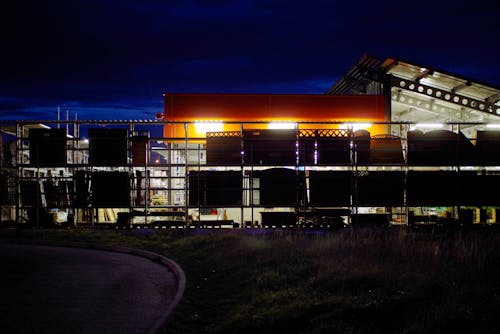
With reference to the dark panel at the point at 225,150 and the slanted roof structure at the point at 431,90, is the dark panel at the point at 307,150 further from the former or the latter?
the slanted roof structure at the point at 431,90

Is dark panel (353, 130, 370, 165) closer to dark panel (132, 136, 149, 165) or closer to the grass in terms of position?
the grass

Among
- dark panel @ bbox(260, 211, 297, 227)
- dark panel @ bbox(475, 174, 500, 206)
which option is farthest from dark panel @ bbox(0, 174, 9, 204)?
dark panel @ bbox(475, 174, 500, 206)

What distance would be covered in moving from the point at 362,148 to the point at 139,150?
7.00m

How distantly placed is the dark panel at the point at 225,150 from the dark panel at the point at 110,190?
2.77m

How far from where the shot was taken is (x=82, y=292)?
8.70 meters

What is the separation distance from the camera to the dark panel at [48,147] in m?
17.2

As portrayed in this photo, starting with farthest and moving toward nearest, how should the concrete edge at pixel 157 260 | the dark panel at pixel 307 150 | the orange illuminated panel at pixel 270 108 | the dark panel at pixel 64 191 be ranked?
1. the orange illuminated panel at pixel 270 108
2. the dark panel at pixel 64 191
3. the dark panel at pixel 307 150
4. the concrete edge at pixel 157 260

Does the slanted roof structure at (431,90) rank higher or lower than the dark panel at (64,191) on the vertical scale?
higher

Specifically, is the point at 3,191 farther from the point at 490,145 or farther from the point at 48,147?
the point at 490,145

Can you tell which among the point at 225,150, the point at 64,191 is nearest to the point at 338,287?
the point at 225,150

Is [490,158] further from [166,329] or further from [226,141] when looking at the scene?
[166,329]

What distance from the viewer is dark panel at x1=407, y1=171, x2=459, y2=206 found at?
1669 centimetres

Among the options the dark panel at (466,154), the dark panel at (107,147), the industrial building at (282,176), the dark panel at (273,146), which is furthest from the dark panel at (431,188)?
the dark panel at (107,147)

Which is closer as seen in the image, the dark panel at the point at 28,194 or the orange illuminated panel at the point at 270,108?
the dark panel at the point at 28,194
